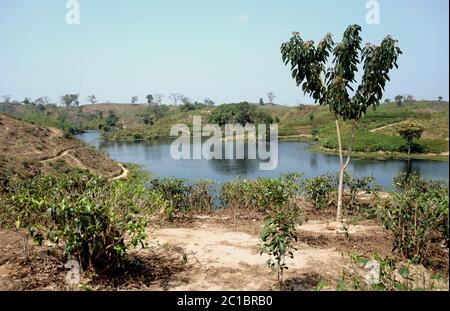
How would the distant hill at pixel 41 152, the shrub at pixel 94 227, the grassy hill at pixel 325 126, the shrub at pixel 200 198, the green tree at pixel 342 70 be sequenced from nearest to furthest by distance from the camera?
the shrub at pixel 94 227 → the green tree at pixel 342 70 → the shrub at pixel 200 198 → the distant hill at pixel 41 152 → the grassy hill at pixel 325 126

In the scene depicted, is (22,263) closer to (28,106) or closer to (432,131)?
(432,131)

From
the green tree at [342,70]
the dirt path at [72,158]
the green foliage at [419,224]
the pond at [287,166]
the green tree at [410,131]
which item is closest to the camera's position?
the green foliage at [419,224]

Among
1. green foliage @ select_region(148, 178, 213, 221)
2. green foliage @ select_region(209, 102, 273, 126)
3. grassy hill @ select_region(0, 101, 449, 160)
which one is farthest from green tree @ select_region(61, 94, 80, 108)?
green foliage @ select_region(148, 178, 213, 221)

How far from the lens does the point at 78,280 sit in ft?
17.7

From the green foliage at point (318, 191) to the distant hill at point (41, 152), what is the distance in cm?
2369

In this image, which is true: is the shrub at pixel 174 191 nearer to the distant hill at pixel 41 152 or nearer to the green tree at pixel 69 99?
the distant hill at pixel 41 152

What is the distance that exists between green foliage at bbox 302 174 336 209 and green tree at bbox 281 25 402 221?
3327 millimetres

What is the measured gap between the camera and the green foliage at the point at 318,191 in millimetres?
11547

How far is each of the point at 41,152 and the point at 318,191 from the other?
29605 mm

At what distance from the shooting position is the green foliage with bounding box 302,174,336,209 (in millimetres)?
11547

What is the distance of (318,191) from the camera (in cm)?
1162

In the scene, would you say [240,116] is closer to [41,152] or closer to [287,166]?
[287,166]

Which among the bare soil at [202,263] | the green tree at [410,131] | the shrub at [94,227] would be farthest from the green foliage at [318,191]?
the green tree at [410,131]
